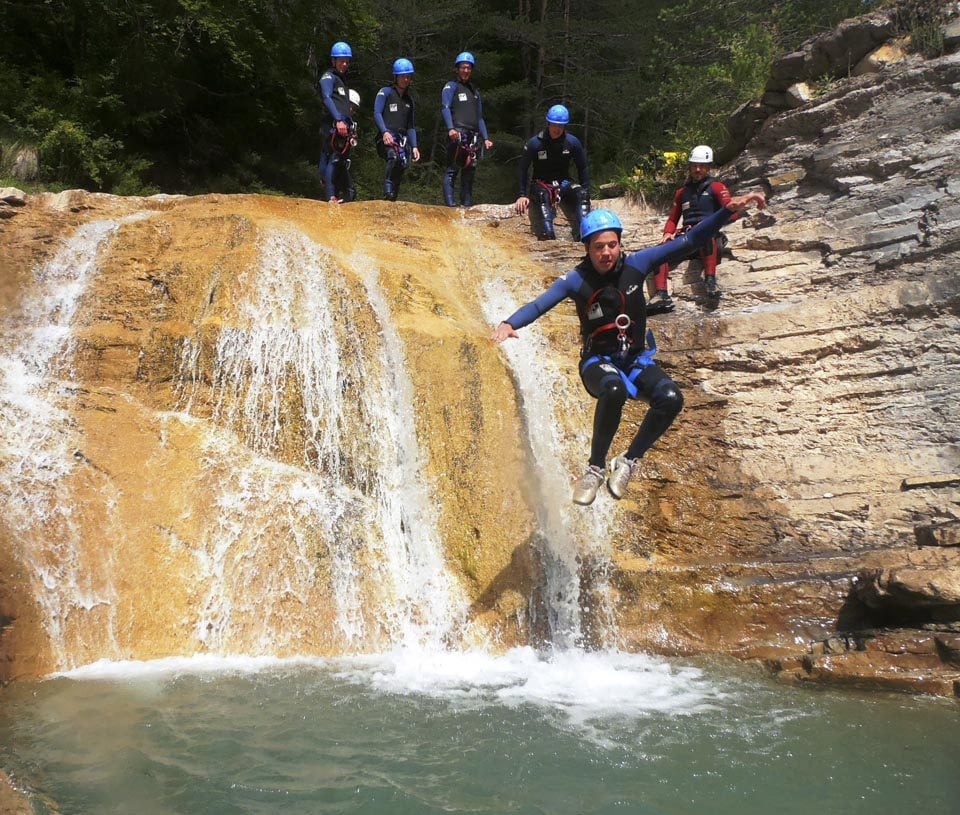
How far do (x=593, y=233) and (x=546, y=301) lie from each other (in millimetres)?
538

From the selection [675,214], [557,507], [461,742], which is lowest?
[461,742]

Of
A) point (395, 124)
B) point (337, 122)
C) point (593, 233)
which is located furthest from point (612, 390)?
point (395, 124)

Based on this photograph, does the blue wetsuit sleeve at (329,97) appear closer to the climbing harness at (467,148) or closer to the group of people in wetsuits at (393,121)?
the group of people in wetsuits at (393,121)

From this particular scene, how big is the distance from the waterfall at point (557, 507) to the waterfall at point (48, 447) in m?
3.35

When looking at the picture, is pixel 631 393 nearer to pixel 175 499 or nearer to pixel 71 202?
pixel 175 499

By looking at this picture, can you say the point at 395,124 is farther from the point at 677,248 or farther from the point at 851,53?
the point at 677,248

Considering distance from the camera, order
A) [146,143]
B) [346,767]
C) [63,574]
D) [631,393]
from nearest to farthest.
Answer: [346,767] → [631,393] → [63,574] → [146,143]

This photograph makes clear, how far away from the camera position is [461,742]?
456 cm

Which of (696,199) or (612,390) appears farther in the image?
(696,199)

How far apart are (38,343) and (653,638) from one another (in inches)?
234

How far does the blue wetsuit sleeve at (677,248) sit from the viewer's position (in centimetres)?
541

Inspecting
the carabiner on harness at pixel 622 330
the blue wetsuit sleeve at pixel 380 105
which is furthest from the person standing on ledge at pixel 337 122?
the carabiner on harness at pixel 622 330

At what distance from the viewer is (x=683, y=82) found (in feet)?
45.7

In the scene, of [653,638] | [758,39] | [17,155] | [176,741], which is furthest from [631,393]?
[17,155]
